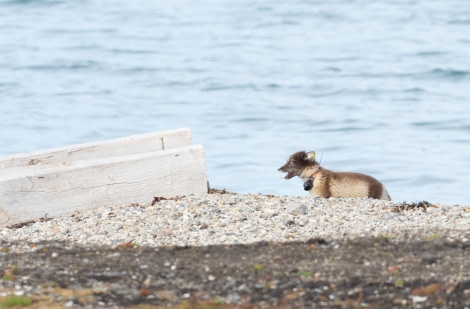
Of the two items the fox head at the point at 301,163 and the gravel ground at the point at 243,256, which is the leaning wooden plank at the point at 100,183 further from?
the fox head at the point at 301,163

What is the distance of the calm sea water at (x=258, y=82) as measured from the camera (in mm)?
17250

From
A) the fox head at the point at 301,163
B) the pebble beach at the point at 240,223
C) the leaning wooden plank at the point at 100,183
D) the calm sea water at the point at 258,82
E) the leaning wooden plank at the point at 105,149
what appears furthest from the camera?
the calm sea water at the point at 258,82

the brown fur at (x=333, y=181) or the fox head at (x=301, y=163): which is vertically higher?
the fox head at (x=301, y=163)

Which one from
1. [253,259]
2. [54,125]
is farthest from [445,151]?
[253,259]

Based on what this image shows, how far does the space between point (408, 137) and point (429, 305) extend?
42.2ft

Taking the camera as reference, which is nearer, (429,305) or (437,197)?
(429,305)

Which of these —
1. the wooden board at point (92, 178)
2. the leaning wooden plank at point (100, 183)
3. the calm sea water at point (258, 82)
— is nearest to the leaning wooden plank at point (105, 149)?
the wooden board at point (92, 178)

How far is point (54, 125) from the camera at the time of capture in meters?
19.6

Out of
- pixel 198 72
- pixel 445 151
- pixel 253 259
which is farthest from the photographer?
pixel 198 72

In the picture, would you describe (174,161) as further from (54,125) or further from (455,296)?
(54,125)

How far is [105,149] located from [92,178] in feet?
3.20

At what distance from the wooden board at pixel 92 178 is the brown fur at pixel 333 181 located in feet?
4.76

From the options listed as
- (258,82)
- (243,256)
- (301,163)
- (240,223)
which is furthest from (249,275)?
(258,82)

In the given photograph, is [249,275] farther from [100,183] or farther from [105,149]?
[105,149]
